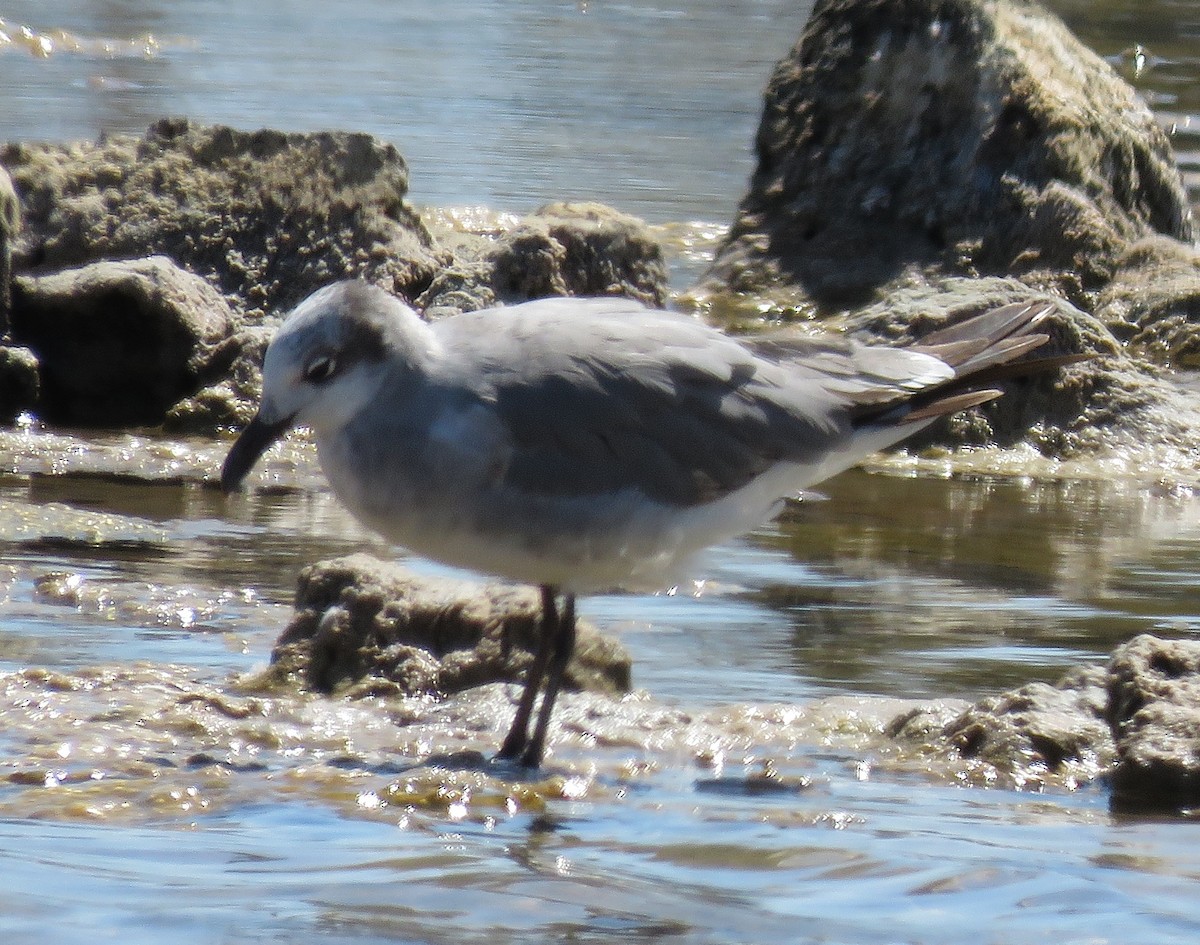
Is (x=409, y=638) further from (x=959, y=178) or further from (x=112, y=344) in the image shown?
(x=959, y=178)

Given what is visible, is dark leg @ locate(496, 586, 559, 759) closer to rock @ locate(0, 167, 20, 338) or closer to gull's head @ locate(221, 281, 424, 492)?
gull's head @ locate(221, 281, 424, 492)

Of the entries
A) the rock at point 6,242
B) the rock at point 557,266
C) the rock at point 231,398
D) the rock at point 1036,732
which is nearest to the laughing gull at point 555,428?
the rock at point 1036,732

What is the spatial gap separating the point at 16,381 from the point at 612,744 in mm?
4561

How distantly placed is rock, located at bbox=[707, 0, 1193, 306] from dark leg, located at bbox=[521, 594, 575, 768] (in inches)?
232

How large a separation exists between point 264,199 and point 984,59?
3.94 m

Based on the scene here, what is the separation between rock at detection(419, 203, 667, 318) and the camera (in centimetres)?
929

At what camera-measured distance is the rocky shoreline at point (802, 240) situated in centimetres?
901

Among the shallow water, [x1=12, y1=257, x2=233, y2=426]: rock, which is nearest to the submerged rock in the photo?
the shallow water

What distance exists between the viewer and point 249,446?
4.92 meters

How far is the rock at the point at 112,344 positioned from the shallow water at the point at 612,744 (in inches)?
17.1

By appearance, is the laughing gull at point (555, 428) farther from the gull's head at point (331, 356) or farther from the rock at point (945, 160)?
the rock at point (945, 160)

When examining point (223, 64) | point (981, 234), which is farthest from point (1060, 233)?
point (223, 64)

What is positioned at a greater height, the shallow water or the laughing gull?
the laughing gull

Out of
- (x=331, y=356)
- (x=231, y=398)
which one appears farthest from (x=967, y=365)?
(x=231, y=398)
